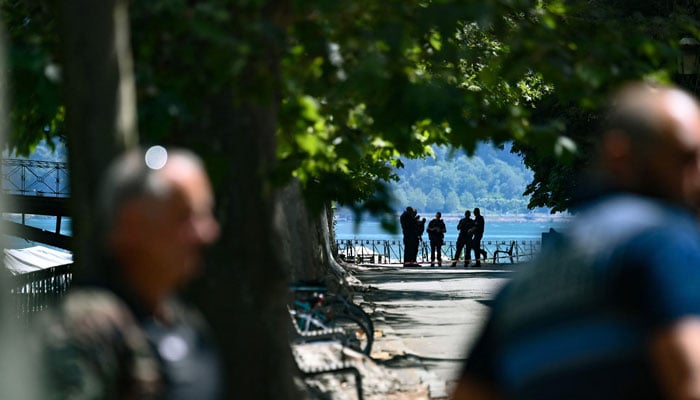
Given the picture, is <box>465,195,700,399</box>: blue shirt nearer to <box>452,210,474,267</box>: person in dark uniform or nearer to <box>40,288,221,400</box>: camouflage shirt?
<box>40,288,221,400</box>: camouflage shirt

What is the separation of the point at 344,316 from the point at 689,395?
11667mm

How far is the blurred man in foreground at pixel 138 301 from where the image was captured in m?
2.61

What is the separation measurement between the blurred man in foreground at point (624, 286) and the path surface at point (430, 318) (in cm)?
229

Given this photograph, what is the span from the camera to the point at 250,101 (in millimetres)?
6965

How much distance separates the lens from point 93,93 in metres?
5.53

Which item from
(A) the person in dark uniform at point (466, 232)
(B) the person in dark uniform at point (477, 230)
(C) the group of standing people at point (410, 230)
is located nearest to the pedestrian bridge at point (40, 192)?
(C) the group of standing people at point (410, 230)

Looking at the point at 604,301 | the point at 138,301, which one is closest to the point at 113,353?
the point at 138,301

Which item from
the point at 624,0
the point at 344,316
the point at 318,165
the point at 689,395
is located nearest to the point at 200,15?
the point at 318,165

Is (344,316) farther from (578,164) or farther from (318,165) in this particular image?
(578,164)

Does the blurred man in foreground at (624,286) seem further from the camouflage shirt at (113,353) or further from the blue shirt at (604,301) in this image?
the camouflage shirt at (113,353)

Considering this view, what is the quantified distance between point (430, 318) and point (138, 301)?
745 inches

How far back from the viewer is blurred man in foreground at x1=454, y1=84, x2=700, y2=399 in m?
2.65

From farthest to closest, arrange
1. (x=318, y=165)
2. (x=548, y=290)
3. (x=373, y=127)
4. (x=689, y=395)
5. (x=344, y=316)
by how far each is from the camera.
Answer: (x=344, y=316) < (x=318, y=165) < (x=373, y=127) < (x=548, y=290) < (x=689, y=395)

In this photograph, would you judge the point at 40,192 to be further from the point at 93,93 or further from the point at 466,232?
the point at 93,93
